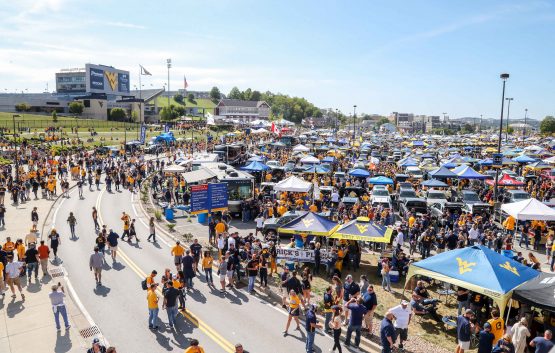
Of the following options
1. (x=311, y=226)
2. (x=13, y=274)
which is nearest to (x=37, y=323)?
(x=13, y=274)

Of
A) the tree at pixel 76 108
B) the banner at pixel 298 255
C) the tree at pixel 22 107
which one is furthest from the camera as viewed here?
the tree at pixel 22 107

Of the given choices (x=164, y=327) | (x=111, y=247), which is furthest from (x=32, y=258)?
(x=164, y=327)

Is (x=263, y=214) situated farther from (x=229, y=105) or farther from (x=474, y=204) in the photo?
(x=229, y=105)

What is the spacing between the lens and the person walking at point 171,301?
11.3 metres

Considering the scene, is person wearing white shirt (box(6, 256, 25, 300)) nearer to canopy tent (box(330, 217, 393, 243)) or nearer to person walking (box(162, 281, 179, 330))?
person walking (box(162, 281, 179, 330))

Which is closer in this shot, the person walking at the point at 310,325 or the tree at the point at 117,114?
the person walking at the point at 310,325

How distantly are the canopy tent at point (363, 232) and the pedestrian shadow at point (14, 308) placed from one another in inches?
434

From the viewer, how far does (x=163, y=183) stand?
33969 mm

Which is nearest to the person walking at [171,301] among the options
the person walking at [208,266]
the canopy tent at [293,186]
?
the person walking at [208,266]

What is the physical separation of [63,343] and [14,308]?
3.34 meters

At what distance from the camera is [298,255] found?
16.4 meters

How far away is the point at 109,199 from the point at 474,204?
24.3 meters

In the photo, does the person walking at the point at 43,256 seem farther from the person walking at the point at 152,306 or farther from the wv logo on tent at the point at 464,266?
the wv logo on tent at the point at 464,266

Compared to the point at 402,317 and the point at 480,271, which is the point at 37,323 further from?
the point at 480,271
